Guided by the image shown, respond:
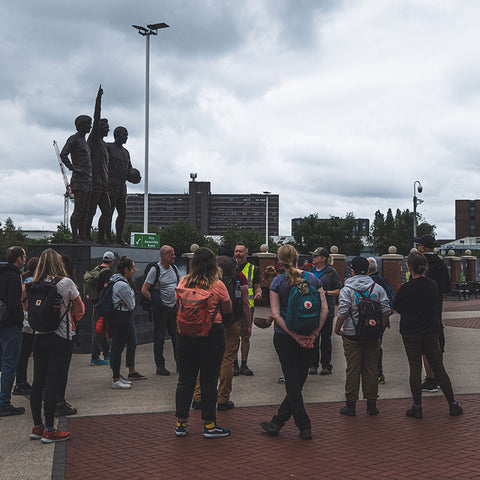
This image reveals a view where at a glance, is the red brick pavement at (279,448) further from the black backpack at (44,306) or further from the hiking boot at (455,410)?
the black backpack at (44,306)

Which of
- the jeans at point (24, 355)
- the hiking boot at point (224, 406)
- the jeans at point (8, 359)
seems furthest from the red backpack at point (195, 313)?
the jeans at point (24, 355)

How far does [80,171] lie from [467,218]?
144665 millimetres

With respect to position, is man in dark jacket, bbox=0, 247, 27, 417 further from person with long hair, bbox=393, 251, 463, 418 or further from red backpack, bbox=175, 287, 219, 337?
person with long hair, bbox=393, 251, 463, 418

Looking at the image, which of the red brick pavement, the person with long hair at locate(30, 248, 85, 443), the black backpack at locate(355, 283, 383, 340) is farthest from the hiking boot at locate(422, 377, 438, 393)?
the person with long hair at locate(30, 248, 85, 443)

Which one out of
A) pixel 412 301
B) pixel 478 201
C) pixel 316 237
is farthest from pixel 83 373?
pixel 478 201

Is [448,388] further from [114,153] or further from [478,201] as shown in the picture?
[478,201]

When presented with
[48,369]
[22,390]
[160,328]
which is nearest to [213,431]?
[48,369]

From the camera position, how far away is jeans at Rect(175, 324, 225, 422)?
6.01m

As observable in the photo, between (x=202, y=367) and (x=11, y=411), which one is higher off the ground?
(x=202, y=367)

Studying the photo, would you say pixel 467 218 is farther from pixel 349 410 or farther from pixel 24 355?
pixel 24 355

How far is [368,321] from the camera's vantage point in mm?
6883

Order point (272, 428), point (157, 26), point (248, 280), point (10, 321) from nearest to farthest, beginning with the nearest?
1. point (272, 428)
2. point (10, 321)
3. point (248, 280)
4. point (157, 26)

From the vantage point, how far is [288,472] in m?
5.07

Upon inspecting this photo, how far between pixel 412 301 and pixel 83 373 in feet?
17.1
